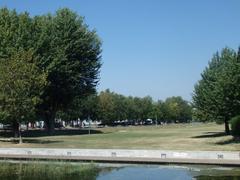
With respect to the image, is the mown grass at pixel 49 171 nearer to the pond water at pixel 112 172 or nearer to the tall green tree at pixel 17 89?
the pond water at pixel 112 172

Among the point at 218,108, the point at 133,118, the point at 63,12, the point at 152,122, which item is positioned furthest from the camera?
the point at 152,122

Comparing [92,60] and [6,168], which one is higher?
[92,60]

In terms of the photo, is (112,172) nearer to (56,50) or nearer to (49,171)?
(49,171)

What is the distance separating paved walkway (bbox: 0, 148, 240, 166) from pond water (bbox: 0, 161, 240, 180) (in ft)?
3.63

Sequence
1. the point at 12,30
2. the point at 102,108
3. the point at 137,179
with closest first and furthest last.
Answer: the point at 137,179, the point at 12,30, the point at 102,108

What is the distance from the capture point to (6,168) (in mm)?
25594

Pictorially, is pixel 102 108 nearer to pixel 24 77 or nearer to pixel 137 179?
pixel 24 77

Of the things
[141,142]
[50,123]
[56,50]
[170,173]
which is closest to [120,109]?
[50,123]

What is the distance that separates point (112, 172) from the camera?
23.5 meters

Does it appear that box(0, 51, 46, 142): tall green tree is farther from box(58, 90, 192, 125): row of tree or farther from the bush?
box(58, 90, 192, 125): row of tree

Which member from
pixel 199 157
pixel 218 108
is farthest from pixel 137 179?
pixel 218 108

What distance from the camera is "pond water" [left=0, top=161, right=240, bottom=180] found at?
70.7 feet

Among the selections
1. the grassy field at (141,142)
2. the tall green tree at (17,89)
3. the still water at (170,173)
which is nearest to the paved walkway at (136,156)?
the still water at (170,173)

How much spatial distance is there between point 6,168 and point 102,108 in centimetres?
11216
